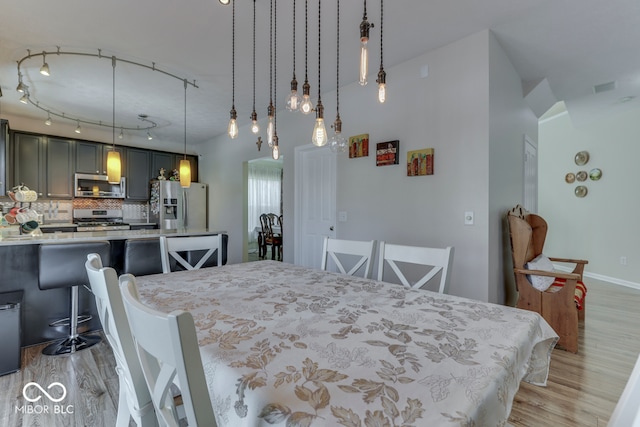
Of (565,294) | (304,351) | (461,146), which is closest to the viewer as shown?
(304,351)

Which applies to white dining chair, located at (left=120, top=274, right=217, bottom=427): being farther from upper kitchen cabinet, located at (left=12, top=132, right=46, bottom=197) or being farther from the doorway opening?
the doorway opening

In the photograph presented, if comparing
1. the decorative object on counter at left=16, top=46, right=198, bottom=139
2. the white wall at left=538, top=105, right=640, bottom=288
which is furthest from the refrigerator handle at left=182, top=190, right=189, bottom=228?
the white wall at left=538, top=105, right=640, bottom=288

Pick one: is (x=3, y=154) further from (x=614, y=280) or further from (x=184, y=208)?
(x=614, y=280)

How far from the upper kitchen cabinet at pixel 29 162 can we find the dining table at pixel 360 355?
5.17 m

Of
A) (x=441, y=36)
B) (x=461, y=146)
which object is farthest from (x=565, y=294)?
(x=441, y=36)

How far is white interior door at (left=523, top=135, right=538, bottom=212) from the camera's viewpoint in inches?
136

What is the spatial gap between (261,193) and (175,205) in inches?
91.1

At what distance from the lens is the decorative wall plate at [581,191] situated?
507 cm

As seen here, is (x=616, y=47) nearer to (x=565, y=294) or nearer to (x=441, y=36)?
(x=441, y=36)

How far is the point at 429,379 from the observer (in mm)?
701

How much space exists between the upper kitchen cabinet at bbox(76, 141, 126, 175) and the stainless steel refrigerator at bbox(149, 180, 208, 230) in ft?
2.96

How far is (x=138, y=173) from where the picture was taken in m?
5.95

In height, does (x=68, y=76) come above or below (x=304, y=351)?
above

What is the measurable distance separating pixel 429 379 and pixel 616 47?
12.0 ft
